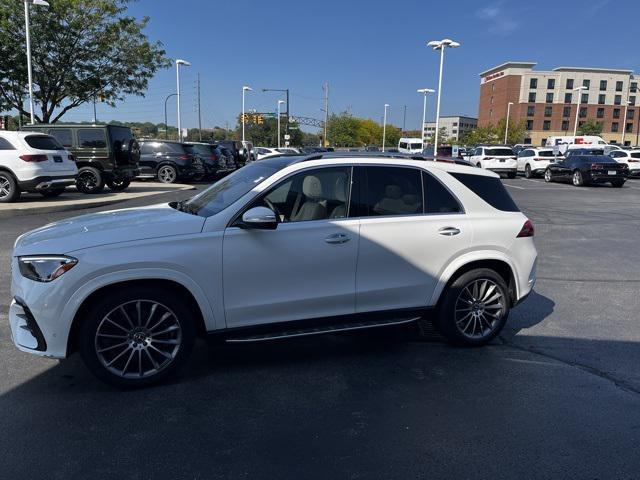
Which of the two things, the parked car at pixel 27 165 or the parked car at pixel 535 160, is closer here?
the parked car at pixel 27 165

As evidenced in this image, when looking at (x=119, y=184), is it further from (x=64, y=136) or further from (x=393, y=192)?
(x=393, y=192)

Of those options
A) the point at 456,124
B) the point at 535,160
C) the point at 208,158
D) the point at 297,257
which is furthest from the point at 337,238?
the point at 456,124

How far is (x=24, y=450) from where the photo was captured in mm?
2979

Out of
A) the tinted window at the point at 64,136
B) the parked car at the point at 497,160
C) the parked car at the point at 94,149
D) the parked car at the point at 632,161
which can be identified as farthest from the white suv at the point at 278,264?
the parked car at the point at 632,161

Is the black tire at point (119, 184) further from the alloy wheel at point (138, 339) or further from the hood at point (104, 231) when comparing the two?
the alloy wheel at point (138, 339)

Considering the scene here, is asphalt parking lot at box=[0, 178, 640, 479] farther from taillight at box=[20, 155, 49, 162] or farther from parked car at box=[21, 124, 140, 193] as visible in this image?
parked car at box=[21, 124, 140, 193]

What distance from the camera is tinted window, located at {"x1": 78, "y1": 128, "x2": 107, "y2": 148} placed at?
1548cm

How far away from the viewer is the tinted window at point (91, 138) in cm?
1548

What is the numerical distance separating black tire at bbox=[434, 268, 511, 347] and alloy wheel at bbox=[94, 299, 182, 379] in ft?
7.35

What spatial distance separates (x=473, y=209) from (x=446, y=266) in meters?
0.58

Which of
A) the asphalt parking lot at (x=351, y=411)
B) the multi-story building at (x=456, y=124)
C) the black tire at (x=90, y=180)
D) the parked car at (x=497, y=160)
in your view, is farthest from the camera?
the multi-story building at (x=456, y=124)

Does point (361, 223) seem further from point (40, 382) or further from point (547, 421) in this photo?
point (40, 382)

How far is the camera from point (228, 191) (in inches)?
172

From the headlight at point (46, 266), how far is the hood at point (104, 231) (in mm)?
42
